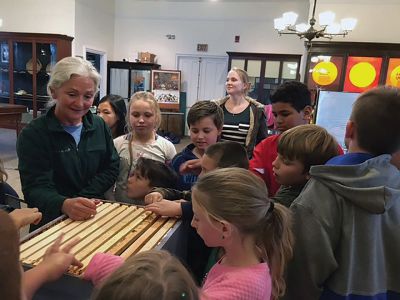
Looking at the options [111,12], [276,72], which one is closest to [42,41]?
[111,12]

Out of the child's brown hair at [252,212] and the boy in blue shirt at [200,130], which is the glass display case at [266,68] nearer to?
the boy in blue shirt at [200,130]

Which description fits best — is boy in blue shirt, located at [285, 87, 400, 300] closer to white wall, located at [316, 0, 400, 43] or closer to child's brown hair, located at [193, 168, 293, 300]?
child's brown hair, located at [193, 168, 293, 300]

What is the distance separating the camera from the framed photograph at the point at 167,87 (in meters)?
9.41

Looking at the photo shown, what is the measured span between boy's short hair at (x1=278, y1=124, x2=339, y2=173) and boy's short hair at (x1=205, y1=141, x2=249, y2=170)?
25 centimetres

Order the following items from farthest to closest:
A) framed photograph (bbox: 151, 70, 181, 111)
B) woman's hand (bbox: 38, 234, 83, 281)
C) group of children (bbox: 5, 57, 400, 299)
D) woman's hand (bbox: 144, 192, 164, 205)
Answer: framed photograph (bbox: 151, 70, 181, 111) < woman's hand (bbox: 144, 192, 164, 205) < group of children (bbox: 5, 57, 400, 299) < woman's hand (bbox: 38, 234, 83, 281)

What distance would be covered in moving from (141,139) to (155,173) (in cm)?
36

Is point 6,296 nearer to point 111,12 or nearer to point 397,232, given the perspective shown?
point 397,232

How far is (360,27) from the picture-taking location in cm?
703

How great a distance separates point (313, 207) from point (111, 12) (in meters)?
9.75

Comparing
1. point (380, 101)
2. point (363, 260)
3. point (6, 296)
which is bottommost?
point (363, 260)

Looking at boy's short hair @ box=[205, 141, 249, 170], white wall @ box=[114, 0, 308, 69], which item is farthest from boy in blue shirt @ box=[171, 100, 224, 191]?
white wall @ box=[114, 0, 308, 69]

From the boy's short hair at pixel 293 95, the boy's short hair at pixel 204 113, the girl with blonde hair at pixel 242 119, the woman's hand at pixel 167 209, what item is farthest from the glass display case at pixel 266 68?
the woman's hand at pixel 167 209

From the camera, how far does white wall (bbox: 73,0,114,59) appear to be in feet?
26.0

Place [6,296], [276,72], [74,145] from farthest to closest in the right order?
[276,72]
[74,145]
[6,296]
